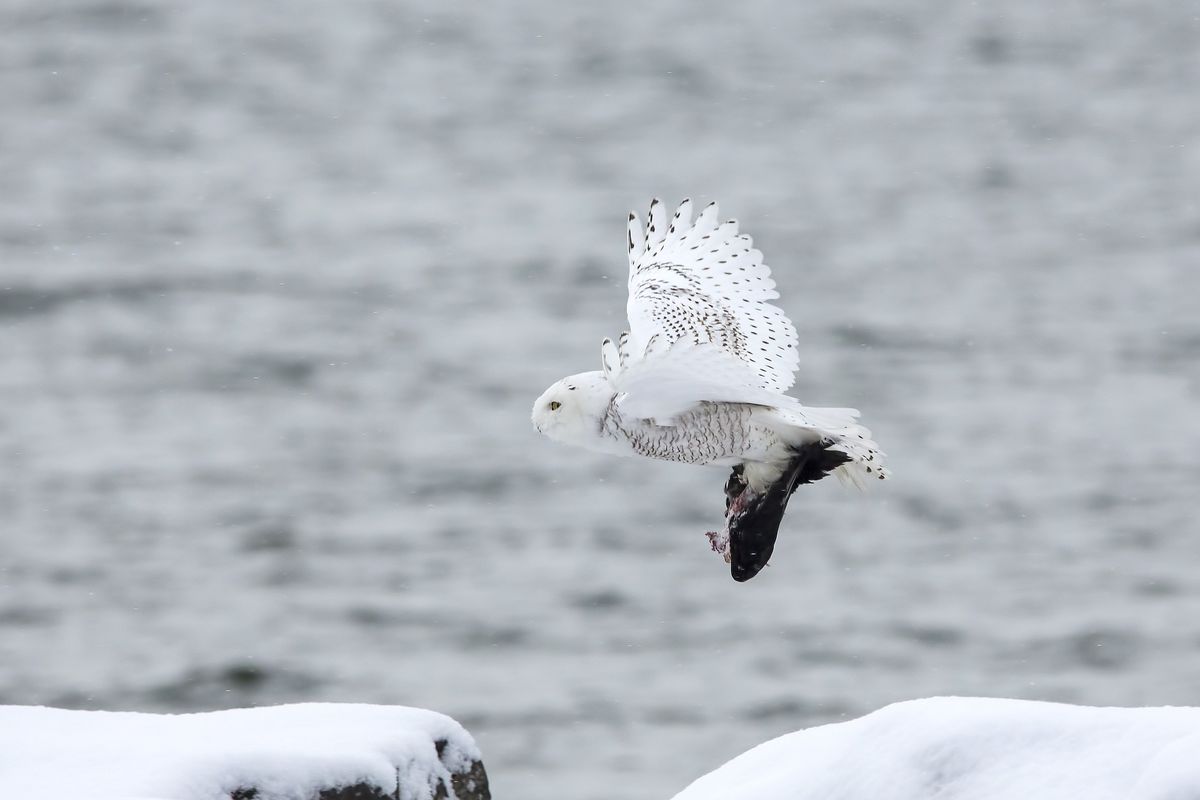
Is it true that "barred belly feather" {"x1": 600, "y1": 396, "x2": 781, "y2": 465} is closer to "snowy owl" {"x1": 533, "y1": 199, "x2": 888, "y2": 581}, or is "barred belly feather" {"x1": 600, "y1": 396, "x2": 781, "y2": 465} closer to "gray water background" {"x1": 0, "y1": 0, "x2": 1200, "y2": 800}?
"snowy owl" {"x1": 533, "y1": 199, "x2": 888, "y2": 581}

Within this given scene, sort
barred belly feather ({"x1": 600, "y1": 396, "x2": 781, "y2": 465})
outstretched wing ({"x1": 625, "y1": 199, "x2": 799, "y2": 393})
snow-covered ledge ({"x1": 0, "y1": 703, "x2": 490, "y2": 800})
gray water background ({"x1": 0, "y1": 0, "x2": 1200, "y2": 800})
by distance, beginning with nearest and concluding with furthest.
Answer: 1. snow-covered ledge ({"x1": 0, "y1": 703, "x2": 490, "y2": 800})
2. barred belly feather ({"x1": 600, "y1": 396, "x2": 781, "y2": 465})
3. outstretched wing ({"x1": 625, "y1": 199, "x2": 799, "y2": 393})
4. gray water background ({"x1": 0, "y1": 0, "x2": 1200, "y2": 800})

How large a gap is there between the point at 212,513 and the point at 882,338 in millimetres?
8871

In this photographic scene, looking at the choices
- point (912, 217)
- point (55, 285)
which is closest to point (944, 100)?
point (912, 217)

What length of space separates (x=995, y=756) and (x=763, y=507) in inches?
32.9

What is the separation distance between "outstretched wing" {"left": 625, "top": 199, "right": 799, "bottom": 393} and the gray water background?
312 inches

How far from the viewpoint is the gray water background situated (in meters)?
16.3

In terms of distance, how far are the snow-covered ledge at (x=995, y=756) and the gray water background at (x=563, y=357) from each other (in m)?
8.66

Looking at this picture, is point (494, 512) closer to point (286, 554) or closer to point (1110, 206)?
point (286, 554)

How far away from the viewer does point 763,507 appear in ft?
15.6

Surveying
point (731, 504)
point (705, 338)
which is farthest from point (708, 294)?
point (731, 504)

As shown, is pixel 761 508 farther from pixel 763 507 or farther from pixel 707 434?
pixel 707 434

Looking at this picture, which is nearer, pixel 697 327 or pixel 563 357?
pixel 697 327

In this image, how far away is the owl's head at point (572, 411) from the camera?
4.79 metres

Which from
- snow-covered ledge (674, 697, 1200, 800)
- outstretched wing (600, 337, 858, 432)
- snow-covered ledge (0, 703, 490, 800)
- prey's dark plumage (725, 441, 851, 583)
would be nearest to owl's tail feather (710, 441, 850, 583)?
prey's dark plumage (725, 441, 851, 583)
